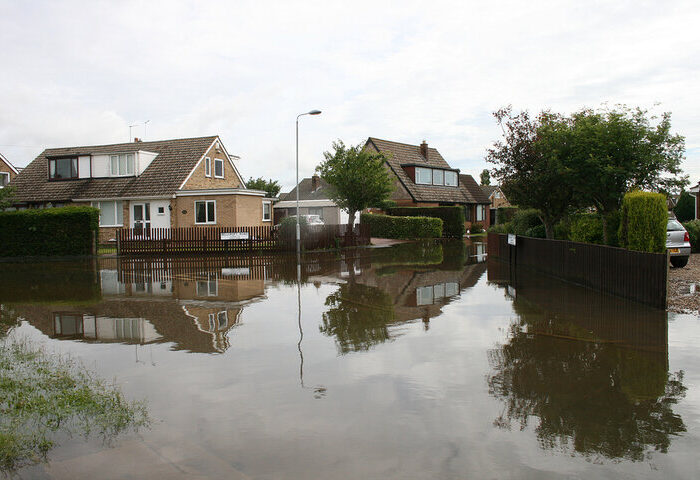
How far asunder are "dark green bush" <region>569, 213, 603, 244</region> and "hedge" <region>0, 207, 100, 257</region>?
73.5 ft

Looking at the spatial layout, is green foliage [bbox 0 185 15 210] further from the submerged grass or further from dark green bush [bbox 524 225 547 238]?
dark green bush [bbox 524 225 547 238]

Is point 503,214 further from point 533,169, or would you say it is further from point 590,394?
point 590,394

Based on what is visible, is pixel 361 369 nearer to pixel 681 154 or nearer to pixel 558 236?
pixel 681 154

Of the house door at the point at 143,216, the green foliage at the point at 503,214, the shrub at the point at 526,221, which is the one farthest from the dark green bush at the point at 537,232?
the green foliage at the point at 503,214

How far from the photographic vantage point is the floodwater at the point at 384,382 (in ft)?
15.1

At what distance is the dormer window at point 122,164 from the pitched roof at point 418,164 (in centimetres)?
2020

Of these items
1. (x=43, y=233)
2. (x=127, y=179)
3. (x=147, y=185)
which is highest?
(x=127, y=179)

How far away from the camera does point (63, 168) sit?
39531 millimetres

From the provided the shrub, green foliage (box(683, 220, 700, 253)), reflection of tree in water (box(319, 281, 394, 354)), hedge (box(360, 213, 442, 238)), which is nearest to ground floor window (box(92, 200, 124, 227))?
hedge (box(360, 213, 442, 238))

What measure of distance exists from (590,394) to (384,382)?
2.23m

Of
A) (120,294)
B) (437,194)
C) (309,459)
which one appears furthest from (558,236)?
(437,194)

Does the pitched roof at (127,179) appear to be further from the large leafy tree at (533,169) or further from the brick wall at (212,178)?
the large leafy tree at (533,169)

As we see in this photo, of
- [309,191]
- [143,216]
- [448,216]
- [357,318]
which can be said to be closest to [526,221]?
→ [448,216]

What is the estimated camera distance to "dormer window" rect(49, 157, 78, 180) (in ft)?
129
